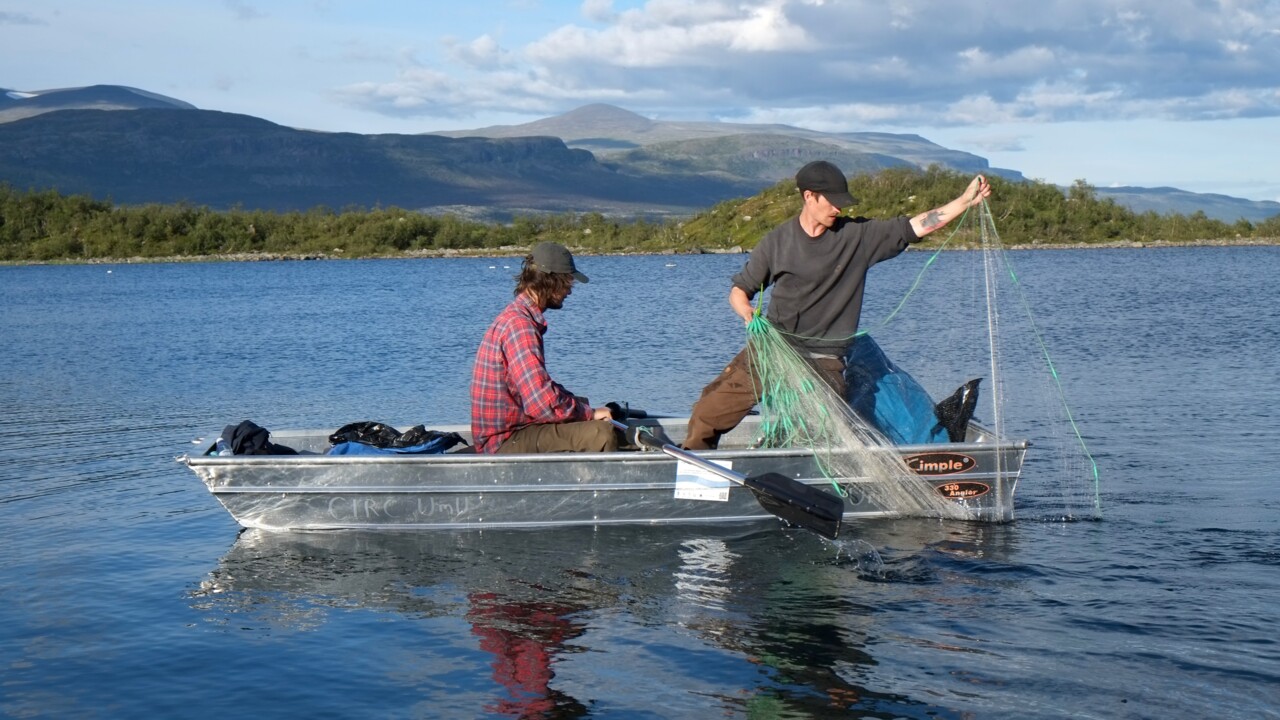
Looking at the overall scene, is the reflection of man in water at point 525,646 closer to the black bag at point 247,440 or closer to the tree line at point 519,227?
the black bag at point 247,440

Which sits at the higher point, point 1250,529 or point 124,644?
point 1250,529

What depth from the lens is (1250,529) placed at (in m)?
9.30

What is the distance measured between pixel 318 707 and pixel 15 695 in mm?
1650

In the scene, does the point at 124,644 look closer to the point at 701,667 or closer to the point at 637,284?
the point at 701,667

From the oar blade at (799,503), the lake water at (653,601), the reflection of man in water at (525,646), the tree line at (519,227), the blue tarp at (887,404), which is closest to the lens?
the reflection of man in water at (525,646)

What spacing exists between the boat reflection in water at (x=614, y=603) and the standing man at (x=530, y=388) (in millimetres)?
789

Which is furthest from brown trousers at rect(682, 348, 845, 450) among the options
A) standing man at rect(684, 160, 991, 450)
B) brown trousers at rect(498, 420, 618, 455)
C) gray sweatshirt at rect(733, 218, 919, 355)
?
brown trousers at rect(498, 420, 618, 455)

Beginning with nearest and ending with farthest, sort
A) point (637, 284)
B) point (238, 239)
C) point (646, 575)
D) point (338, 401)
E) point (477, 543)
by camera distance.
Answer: point (646, 575) < point (477, 543) < point (338, 401) < point (637, 284) < point (238, 239)

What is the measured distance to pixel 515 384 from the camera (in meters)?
9.19

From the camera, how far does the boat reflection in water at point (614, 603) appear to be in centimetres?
679

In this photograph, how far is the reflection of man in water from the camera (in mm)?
6602

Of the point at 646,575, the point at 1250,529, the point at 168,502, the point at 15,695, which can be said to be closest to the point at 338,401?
the point at 168,502

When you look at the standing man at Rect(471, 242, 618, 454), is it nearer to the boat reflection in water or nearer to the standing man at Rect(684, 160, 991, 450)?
the boat reflection in water

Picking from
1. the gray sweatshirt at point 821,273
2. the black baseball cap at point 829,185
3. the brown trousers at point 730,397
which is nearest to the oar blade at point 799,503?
the brown trousers at point 730,397
